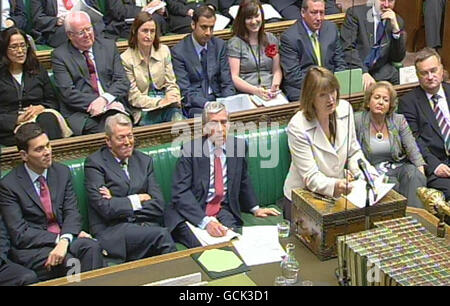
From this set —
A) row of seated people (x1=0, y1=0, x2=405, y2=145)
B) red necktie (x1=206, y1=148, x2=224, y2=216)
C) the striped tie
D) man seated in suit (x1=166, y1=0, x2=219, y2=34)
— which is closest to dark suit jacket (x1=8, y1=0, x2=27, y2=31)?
row of seated people (x1=0, y1=0, x2=405, y2=145)

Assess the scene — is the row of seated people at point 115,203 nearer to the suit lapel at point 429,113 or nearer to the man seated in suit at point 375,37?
the suit lapel at point 429,113

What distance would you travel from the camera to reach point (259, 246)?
8.47 feet

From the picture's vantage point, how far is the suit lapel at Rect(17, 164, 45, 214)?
3029mm

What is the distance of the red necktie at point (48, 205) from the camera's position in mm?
3062

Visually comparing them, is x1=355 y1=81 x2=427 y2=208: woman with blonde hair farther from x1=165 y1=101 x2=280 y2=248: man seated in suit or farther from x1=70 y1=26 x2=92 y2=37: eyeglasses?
x1=70 y1=26 x2=92 y2=37: eyeglasses

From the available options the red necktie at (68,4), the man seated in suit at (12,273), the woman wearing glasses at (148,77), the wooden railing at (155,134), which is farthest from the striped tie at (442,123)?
the red necktie at (68,4)

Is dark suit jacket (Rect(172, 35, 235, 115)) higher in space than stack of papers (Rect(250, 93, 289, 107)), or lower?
higher

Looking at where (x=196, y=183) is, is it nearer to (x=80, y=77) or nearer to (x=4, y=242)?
(x=4, y=242)

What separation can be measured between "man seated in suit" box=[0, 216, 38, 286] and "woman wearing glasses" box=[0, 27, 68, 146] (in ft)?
2.73

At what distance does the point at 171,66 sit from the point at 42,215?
1412 mm

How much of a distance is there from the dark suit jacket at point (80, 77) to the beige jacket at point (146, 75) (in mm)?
90

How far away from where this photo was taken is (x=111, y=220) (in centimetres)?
317

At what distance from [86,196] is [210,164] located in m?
0.56
